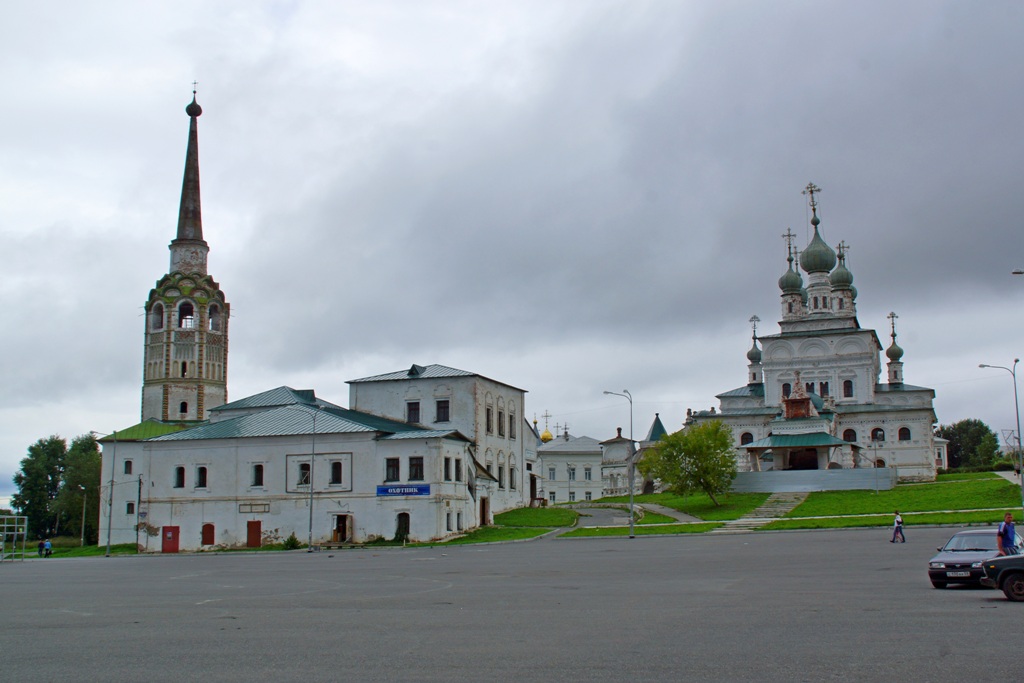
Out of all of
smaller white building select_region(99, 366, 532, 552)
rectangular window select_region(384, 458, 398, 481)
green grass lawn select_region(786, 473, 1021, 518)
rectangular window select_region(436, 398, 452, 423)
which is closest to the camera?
green grass lawn select_region(786, 473, 1021, 518)

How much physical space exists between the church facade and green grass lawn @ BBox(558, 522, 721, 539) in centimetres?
2650

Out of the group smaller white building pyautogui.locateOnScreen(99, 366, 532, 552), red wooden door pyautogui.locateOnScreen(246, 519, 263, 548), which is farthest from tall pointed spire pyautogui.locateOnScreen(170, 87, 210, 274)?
red wooden door pyautogui.locateOnScreen(246, 519, 263, 548)

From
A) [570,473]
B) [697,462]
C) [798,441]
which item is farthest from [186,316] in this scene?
[798,441]

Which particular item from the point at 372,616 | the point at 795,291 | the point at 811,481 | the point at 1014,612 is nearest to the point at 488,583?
the point at 372,616

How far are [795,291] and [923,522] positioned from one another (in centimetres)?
5353

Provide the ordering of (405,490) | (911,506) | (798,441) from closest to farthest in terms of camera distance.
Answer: (911,506)
(405,490)
(798,441)

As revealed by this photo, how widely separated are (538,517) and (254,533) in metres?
16.0

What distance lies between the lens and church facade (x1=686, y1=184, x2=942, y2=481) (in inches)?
3036

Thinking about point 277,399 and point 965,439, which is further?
point 965,439

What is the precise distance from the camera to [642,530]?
163 feet

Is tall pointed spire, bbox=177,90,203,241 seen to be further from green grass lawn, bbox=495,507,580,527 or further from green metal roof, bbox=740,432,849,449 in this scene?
green metal roof, bbox=740,432,849,449

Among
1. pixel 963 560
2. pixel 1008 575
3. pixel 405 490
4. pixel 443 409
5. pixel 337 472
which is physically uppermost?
pixel 443 409

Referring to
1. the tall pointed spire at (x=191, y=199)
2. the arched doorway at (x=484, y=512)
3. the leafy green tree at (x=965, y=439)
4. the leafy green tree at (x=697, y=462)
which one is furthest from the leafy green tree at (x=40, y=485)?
the leafy green tree at (x=965, y=439)

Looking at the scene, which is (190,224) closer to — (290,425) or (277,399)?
(277,399)
